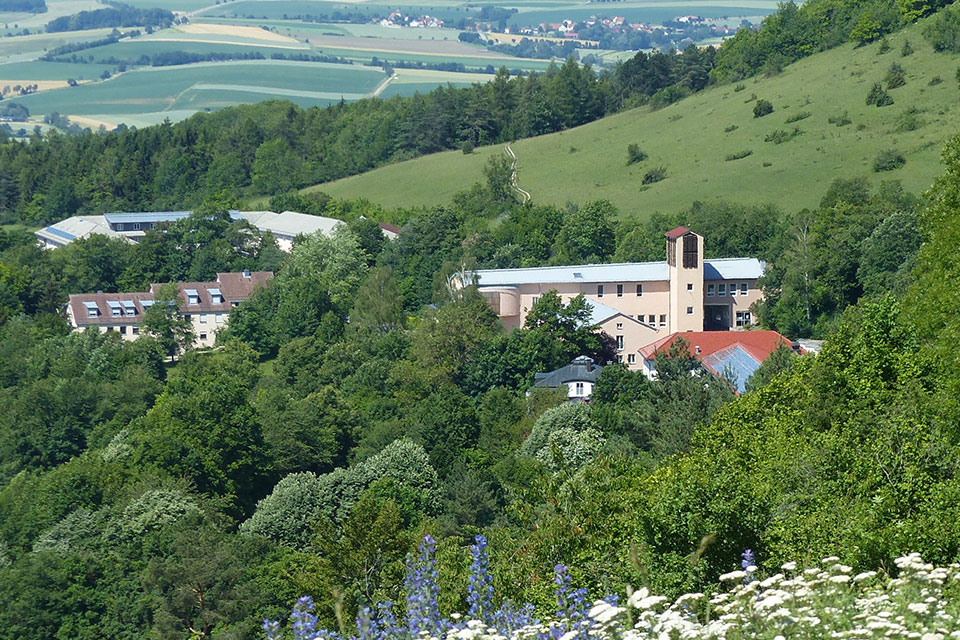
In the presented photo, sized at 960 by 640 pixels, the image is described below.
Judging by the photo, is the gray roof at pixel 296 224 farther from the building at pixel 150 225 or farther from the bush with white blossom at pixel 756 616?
the bush with white blossom at pixel 756 616

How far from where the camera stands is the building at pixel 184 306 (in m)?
93.8

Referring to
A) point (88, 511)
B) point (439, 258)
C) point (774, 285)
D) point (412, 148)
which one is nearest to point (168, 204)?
point (412, 148)

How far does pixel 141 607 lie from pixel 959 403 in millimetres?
27190

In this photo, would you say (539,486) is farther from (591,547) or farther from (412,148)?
(412,148)

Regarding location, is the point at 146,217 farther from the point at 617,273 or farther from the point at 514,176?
the point at 617,273

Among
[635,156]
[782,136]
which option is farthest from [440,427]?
[635,156]

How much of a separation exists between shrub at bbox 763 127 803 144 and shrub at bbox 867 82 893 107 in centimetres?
509

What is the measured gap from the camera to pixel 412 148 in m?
130

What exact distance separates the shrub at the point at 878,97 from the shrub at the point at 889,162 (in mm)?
10003

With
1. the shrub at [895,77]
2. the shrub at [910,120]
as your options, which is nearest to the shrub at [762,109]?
the shrub at [895,77]

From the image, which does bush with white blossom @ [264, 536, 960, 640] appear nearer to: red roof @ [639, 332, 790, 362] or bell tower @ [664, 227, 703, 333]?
red roof @ [639, 332, 790, 362]

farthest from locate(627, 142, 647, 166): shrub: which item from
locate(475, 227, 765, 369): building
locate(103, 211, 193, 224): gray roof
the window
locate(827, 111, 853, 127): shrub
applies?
locate(103, 211, 193, 224): gray roof

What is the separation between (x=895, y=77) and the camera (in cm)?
9925

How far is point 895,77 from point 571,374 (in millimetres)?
43160
